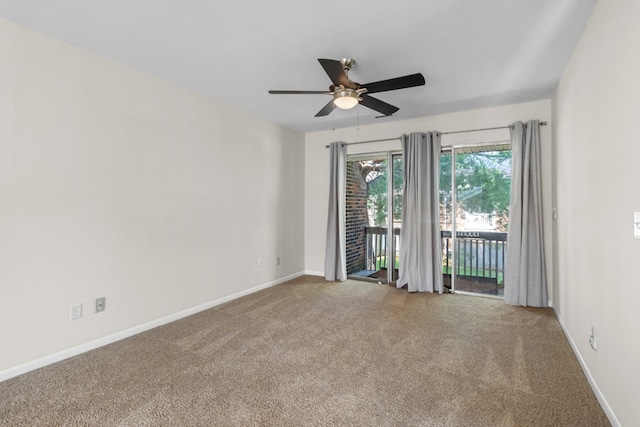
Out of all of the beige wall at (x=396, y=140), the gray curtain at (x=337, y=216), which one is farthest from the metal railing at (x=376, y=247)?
the beige wall at (x=396, y=140)

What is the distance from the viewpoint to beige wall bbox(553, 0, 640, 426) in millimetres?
1467

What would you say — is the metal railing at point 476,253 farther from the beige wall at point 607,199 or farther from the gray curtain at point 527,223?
the beige wall at point 607,199

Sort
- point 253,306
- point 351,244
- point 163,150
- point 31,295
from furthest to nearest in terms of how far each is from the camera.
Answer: point 351,244 → point 253,306 → point 163,150 → point 31,295

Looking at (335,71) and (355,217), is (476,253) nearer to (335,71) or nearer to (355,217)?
(355,217)

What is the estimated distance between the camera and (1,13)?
6.78ft

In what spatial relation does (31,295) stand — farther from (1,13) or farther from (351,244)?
(351,244)

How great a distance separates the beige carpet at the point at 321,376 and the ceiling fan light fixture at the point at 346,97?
2.11 m

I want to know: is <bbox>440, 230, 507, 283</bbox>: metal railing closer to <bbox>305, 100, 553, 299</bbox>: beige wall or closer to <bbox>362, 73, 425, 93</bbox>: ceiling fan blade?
<bbox>305, 100, 553, 299</bbox>: beige wall

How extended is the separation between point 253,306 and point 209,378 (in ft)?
4.96

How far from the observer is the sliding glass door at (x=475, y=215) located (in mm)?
4020

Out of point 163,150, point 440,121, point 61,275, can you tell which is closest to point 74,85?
point 163,150

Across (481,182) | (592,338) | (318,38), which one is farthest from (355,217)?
(592,338)

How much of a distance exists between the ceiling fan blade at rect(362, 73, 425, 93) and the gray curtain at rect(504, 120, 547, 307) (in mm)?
2110

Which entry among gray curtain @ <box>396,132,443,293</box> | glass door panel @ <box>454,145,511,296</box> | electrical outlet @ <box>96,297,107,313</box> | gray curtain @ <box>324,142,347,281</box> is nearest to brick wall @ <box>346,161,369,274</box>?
gray curtain @ <box>324,142,347,281</box>
